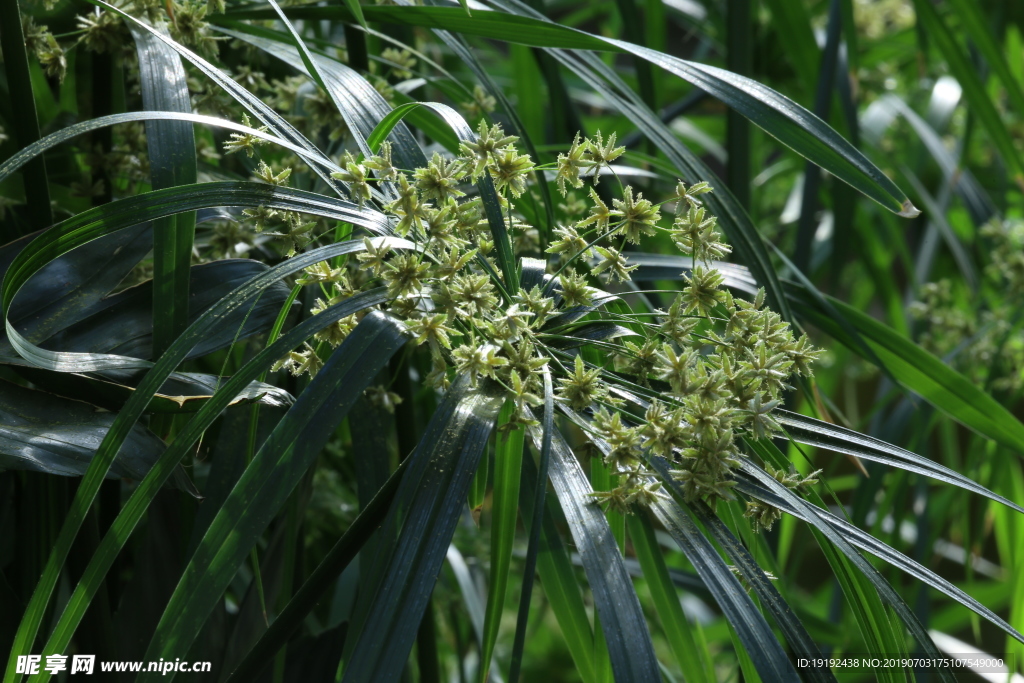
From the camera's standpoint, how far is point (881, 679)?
37cm

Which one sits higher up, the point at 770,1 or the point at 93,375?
the point at 770,1

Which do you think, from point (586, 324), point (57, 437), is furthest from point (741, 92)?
point (57, 437)

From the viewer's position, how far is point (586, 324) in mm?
380

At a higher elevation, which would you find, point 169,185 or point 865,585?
point 169,185

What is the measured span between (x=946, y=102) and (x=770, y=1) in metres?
0.55

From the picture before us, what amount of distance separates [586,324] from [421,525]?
126 mm

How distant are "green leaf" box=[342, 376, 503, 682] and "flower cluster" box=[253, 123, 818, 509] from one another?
21 mm

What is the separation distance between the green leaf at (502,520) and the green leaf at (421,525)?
2cm

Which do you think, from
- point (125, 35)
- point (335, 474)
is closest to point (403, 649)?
point (125, 35)

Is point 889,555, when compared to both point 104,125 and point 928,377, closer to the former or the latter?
point 928,377

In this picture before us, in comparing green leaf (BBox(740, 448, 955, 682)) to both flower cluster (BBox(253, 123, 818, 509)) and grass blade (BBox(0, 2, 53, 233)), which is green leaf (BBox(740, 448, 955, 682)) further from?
grass blade (BBox(0, 2, 53, 233))

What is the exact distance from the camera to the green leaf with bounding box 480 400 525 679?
346mm

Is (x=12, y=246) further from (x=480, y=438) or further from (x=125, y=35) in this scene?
(x=480, y=438)

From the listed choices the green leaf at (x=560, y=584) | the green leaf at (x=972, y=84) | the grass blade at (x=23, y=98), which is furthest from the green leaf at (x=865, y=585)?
the green leaf at (x=972, y=84)
